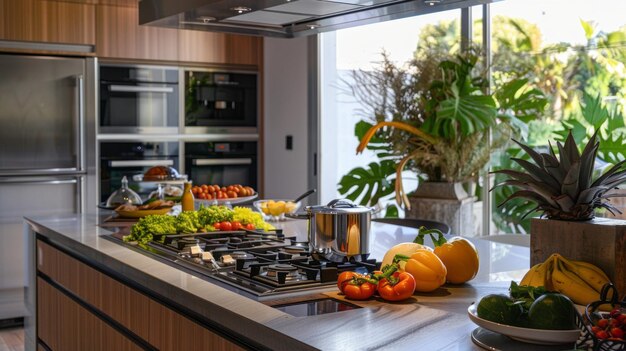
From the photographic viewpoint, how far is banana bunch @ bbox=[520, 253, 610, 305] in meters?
1.79

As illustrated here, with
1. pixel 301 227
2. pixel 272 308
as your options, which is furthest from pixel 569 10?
pixel 272 308

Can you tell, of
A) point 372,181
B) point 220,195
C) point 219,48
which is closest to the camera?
point 220,195

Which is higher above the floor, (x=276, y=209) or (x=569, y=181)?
(x=569, y=181)

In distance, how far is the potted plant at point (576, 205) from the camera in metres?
→ 1.83

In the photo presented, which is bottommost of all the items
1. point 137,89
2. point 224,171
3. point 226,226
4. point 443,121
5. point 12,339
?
point 12,339

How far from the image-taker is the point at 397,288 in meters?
1.87

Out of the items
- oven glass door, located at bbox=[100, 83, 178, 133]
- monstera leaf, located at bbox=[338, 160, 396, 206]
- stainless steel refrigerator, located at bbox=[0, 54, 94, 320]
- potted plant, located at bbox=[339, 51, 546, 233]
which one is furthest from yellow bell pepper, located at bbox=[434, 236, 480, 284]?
oven glass door, located at bbox=[100, 83, 178, 133]

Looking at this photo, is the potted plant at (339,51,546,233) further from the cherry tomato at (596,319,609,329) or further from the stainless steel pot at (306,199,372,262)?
the cherry tomato at (596,319,609,329)

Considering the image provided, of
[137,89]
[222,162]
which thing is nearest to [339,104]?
[222,162]

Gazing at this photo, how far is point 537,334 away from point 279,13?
1.73m

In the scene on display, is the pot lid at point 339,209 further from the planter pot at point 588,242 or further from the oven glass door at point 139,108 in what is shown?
the oven glass door at point 139,108

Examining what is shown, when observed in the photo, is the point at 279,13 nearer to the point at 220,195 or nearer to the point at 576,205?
the point at 220,195

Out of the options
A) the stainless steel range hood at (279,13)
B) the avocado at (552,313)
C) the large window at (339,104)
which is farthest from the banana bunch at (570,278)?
the large window at (339,104)

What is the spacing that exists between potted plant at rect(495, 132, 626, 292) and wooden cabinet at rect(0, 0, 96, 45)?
4200mm
